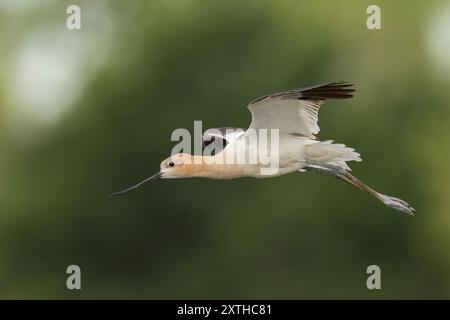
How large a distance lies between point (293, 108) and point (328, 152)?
689 mm

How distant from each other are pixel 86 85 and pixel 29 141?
2.07m

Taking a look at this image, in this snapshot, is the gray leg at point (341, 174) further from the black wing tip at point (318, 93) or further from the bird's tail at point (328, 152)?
the black wing tip at point (318, 93)

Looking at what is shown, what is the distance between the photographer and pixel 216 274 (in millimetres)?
24062

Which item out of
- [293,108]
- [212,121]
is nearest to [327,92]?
[293,108]

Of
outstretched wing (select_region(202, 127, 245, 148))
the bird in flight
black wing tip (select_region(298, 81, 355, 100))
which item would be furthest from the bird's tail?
outstretched wing (select_region(202, 127, 245, 148))

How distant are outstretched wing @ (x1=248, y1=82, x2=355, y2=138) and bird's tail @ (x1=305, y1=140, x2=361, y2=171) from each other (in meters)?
0.16

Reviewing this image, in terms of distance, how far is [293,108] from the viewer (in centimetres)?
1105

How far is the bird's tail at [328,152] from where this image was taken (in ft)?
37.1

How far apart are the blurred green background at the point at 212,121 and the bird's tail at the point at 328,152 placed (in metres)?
11.8

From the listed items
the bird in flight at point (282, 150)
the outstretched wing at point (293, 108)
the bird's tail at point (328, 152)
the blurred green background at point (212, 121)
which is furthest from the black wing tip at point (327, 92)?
the blurred green background at point (212, 121)

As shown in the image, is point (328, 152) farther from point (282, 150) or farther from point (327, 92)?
point (327, 92)

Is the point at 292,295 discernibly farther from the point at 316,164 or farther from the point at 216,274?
the point at 316,164
